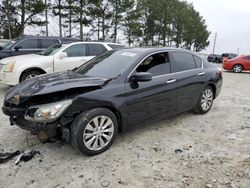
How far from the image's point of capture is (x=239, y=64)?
60.0 ft

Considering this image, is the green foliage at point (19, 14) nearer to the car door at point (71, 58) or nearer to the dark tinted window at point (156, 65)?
the car door at point (71, 58)

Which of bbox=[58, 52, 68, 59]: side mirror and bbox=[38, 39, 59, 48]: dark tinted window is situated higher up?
bbox=[38, 39, 59, 48]: dark tinted window

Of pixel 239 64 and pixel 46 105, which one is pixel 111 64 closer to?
pixel 46 105

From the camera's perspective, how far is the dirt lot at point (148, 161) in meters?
3.14

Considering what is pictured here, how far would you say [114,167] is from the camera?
345 centimetres

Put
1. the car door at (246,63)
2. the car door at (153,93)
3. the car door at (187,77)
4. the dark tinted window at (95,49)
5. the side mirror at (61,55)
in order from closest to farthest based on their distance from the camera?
the car door at (153,93)
the car door at (187,77)
the side mirror at (61,55)
the dark tinted window at (95,49)
the car door at (246,63)

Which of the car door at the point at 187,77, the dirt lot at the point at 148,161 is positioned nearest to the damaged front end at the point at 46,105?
the dirt lot at the point at 148,161

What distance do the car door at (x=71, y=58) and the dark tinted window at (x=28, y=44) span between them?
2.75 metres

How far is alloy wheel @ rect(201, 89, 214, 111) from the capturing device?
18.5 ft

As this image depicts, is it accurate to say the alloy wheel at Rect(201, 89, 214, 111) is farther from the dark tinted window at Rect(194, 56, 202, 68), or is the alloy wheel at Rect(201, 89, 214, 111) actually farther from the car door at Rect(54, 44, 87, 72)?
the car door at Rect(54, 44, 87, 72)

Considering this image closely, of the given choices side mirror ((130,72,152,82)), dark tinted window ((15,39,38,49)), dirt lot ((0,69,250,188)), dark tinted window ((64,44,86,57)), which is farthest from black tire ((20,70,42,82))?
side mirror ((130,72,152,82))

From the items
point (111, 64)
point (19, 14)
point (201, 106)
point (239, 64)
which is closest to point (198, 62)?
point (201, 106)

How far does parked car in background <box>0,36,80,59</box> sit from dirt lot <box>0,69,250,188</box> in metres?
5.43

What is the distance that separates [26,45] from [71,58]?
298cm
